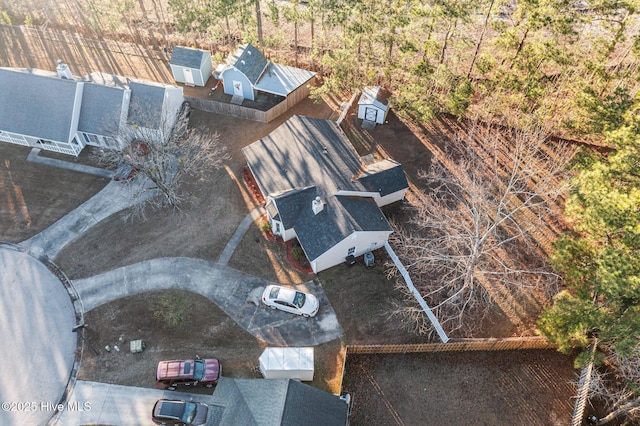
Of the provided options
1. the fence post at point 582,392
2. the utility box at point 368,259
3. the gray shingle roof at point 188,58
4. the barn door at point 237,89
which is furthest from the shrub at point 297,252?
the gray shingle roof at point 188,58

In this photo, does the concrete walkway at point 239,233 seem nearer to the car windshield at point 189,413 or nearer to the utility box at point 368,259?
the utility box at point 368,259

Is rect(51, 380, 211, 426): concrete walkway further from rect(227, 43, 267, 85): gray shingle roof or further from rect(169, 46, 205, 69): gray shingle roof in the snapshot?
rect(169, 46, 205, 69): gray shingle roof

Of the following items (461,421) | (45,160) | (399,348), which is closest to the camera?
(461,421)

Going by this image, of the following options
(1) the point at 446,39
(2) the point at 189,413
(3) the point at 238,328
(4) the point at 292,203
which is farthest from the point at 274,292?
(1) the point at 446,39

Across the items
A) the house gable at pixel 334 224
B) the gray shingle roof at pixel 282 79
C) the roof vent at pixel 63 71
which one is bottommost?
the house gable at pixel 334 224

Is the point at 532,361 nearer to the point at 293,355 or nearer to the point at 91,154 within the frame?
the point at 293,355

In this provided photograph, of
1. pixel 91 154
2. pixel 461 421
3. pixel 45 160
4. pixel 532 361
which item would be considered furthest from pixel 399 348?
pixel 45 160

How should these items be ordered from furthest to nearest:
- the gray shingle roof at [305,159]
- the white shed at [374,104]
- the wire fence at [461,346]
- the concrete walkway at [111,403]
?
the white shed at [374,104]
the gray shingle roof at [305,159]
the wire fence at [461,346]
the concrete walkway at [111,403]
